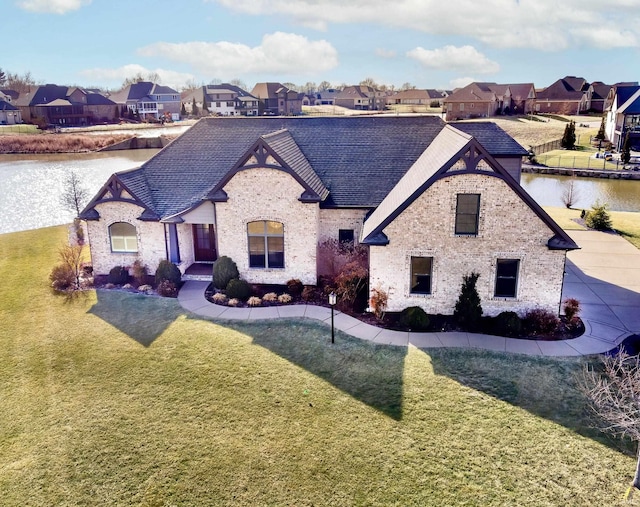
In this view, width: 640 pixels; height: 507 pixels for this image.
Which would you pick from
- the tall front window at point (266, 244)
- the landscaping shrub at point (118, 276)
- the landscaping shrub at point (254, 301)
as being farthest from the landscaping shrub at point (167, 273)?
the landscaping shrub at point (254, 301)

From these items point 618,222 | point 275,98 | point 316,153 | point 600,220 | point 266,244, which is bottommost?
point 618,222

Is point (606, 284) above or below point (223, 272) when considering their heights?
below

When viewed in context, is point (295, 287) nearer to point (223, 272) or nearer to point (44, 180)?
point (223, 272)

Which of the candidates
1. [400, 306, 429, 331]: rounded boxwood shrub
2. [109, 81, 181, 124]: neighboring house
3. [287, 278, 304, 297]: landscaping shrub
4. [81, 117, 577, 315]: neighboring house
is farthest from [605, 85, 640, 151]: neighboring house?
[109, 81, 181, 124]: neighboring house

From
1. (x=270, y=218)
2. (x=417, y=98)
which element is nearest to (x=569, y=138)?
(x=270, y=218)

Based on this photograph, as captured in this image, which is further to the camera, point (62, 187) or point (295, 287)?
point (62, 187)

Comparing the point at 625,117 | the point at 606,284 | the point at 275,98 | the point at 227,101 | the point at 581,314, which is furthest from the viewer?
the point at 227,101

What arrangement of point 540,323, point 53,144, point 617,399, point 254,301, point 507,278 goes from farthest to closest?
1. point 53,144
2. point 254,301
3. point 507,278
4. point 540,323
5. point 617,399
